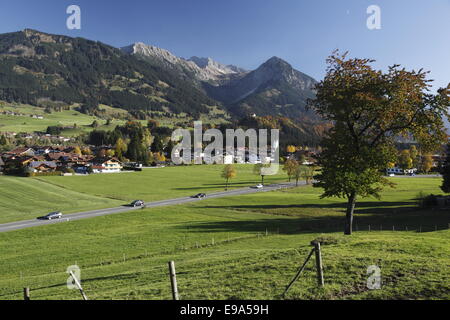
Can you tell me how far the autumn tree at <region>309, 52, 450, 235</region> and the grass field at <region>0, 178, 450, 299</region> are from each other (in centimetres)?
660

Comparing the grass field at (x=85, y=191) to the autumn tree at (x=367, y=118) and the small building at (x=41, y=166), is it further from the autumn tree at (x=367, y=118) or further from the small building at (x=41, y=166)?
the autumn tree at (x=367, y=118)

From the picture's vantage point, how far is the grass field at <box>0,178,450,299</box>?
1477 cm

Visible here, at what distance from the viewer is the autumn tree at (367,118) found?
28.3 m

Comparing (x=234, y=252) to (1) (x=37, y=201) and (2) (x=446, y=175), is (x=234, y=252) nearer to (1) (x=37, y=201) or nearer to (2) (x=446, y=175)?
(2) (x=446, y=175)

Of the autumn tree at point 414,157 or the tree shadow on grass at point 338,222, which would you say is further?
the autumn tree at point 414,157

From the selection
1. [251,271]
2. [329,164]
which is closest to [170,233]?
[329,164]

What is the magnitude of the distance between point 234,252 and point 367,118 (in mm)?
18499

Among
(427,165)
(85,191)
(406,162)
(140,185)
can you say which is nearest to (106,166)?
(140,185)

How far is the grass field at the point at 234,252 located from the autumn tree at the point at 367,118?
660 cm

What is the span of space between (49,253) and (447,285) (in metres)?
38.4

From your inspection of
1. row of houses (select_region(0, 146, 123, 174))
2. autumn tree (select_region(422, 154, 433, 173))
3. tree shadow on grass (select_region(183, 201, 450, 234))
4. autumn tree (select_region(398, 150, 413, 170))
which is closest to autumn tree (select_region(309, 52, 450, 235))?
tree shadow on grass (select_region(183, 201, 450, 234))

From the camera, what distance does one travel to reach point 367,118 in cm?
3089

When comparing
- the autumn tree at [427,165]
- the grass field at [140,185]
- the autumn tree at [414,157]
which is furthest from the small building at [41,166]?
the autumn tree at [414,157]

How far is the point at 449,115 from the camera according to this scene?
93.9ft
